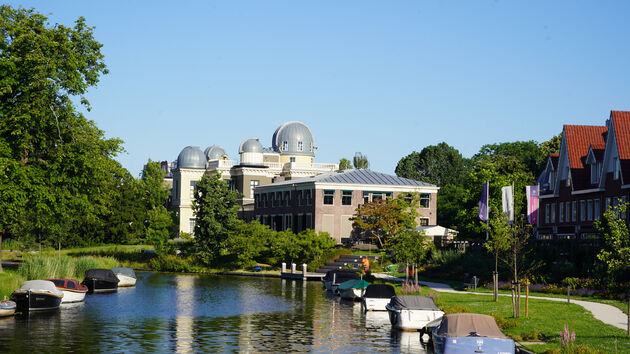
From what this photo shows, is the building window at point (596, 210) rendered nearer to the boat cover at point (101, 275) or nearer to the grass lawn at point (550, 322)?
the grass lawn at point (550, 322)

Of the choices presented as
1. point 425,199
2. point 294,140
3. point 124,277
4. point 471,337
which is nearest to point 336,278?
point 124,277

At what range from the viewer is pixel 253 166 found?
139 m

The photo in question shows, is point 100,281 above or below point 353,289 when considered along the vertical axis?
below

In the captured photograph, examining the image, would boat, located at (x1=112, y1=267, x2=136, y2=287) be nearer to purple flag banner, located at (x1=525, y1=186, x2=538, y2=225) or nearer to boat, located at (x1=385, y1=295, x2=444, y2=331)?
boat, located at (x1=385, y1=295, x2=444, y2=331)

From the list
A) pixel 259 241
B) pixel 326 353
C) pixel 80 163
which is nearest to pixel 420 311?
pixel 326 353

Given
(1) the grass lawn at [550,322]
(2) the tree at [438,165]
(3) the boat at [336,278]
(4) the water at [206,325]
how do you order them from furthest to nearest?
(2) the tree at [438,165], (3) the boat at [336,278], (4) the water at [206,325], (1) the grass lawn at [550,322]

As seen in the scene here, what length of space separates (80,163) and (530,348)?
1510 inches

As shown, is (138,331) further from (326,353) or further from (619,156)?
(619,156)

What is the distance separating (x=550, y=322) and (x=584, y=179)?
34.2 meters

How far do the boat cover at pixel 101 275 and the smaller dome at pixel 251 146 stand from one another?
78865mm

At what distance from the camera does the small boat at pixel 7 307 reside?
4191cm

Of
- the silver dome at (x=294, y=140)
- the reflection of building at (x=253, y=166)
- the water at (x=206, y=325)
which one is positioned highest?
the silver dome at (x=294, y=140)

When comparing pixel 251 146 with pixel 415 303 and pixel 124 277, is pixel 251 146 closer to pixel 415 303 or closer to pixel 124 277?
pixel 124 277

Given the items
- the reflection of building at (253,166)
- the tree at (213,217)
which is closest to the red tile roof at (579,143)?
the tree at (213,217)
